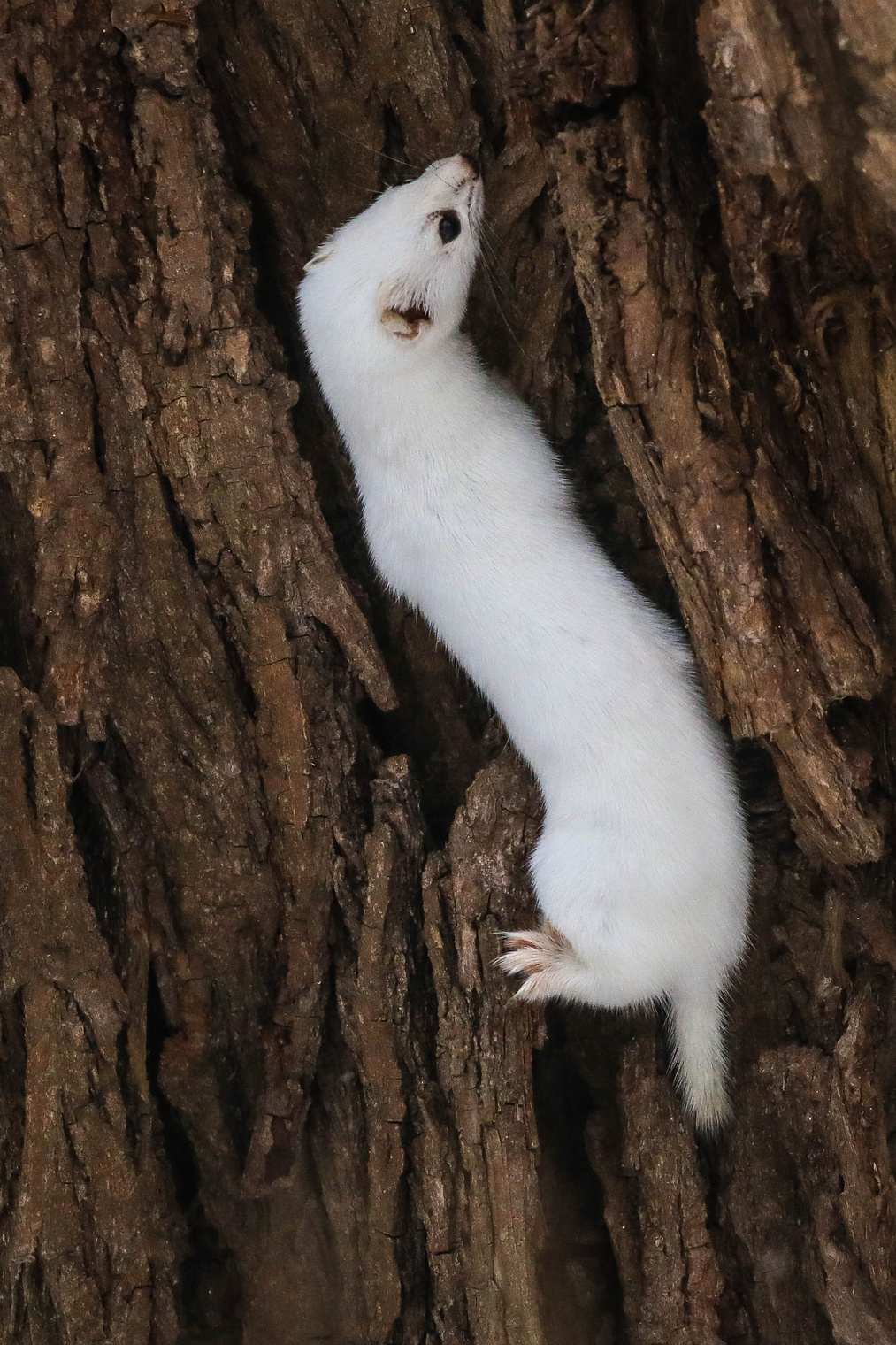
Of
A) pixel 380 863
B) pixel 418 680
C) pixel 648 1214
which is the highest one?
pixel 418 680

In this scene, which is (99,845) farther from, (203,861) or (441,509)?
(441,509)

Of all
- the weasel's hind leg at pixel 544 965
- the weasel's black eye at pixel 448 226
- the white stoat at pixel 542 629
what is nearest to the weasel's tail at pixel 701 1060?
the white stoat at pixel 542 629

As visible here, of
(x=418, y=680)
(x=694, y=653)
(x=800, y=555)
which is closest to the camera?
(x=800, y=555)

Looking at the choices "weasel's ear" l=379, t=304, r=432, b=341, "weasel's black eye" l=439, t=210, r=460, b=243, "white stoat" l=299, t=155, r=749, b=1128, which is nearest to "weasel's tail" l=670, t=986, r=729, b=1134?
"white stoat" l=299, t=155, r=749, b=1128

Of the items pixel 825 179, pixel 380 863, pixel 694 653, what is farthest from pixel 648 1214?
pixel 825 179

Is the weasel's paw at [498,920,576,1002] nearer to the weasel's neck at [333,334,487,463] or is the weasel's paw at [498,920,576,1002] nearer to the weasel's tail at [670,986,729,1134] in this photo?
the weasel's tail at [670,986,729,1134]

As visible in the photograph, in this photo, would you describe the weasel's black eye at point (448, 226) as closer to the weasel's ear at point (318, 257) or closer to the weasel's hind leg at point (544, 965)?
the weasel's ear at point (318, 257)

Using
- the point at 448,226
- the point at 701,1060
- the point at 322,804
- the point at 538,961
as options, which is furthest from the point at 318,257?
the point at 701,1060

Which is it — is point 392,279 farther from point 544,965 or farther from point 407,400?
point 544,965
